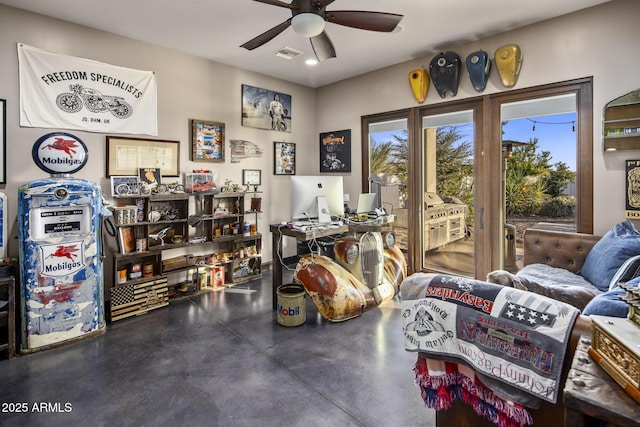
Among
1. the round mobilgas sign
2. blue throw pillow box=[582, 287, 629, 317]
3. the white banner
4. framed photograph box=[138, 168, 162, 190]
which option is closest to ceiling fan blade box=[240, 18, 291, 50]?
the white banner

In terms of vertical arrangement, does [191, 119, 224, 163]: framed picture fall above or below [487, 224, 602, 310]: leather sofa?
above

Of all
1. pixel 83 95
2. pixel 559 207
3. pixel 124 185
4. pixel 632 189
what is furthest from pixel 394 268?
pixel 83 95

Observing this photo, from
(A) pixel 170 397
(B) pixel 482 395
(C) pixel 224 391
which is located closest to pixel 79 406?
(A) pixel 170 397

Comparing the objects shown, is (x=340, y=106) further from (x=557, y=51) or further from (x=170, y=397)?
(x=170, y=397)

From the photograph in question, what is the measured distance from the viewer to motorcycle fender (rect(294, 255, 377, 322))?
10.6 ft

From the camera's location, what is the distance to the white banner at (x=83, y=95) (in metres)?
3.17

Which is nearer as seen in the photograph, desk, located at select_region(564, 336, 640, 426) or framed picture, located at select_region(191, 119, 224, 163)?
desk, located at select_region(564, 336, 640, 426)

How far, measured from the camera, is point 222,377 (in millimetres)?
2439

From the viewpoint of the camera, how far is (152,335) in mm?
3127

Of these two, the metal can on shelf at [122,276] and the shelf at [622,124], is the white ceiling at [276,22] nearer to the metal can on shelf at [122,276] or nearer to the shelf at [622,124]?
the shelf at [622,124]

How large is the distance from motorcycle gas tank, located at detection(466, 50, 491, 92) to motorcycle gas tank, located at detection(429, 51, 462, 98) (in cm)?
16

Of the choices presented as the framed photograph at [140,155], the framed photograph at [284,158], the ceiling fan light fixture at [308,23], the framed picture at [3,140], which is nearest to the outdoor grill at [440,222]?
the framed photograph at [284,158]

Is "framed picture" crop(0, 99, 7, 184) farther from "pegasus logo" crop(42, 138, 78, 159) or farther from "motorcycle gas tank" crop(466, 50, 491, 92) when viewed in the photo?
"motorcycle gas tank" crop(466, 50, 491, 92)

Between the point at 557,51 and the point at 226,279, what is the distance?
4.69 metres
